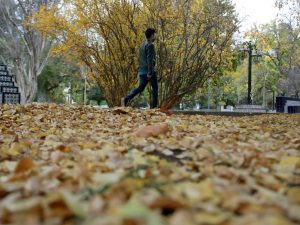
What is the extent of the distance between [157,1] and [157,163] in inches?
344

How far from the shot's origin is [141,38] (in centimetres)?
1096

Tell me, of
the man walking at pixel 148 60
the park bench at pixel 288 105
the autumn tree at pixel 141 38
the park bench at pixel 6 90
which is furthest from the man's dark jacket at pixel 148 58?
the park bench at pixel 288 105

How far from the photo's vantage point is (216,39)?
11.3 m

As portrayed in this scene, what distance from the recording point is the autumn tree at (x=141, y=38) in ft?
34.7

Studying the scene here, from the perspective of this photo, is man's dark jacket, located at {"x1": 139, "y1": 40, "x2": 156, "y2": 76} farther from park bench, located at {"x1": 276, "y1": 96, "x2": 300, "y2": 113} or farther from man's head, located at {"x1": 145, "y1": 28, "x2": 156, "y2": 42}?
park bench, located at {"x1": 276, "y1": 96, "x2": 300, "y2": 113}

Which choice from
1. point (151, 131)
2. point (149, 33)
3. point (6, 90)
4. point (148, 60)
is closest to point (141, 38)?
point (149, 33)

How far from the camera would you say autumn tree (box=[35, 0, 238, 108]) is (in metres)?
10.6

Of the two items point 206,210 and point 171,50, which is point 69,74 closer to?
point 171,50

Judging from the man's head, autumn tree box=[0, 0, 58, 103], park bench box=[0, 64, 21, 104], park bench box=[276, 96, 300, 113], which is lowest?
park bench box=[276, 96, 300, 113]

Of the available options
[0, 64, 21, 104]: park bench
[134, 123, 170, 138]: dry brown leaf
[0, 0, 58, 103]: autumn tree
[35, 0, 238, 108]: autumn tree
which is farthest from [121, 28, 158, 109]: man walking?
[0, 0, 58, 103]: autumn tree

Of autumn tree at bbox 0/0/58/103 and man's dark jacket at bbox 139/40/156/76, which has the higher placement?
autumn tree at bbox 0/0/58/103

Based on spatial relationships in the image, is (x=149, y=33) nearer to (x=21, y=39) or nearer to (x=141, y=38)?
(x=141, y=38)

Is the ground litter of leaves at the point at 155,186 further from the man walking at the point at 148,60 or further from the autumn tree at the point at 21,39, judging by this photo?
the autumn tree at the point at 21,39

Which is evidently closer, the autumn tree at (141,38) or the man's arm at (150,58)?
the man's arm at (150,58)
